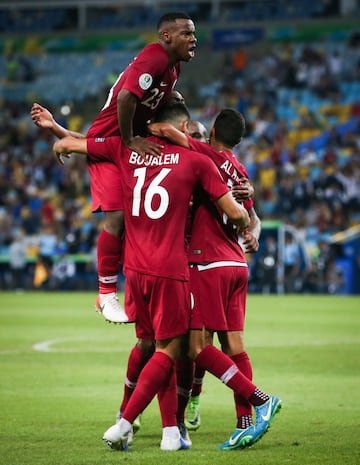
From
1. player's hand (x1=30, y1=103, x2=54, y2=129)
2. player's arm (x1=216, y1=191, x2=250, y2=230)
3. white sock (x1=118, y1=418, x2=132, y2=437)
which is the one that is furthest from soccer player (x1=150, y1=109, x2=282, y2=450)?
player's hand (x1=30, y1=103, x2=54, y2=129)

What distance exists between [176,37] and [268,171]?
24.3 meters

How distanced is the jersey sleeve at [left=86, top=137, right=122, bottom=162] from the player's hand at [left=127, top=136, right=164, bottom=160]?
0.77 ft

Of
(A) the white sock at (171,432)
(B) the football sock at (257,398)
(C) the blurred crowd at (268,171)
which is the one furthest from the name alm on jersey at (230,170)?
(C) the blurred crowd at (268,171)

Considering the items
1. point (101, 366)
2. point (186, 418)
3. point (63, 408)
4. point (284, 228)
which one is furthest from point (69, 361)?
point (284, 228)

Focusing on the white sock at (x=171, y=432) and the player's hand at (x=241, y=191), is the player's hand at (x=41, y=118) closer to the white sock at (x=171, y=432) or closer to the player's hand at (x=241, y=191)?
the player's hand at (x=241, y=191)

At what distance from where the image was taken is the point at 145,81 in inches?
281

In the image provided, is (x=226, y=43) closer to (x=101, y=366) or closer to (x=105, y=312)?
(x=101, y=366)

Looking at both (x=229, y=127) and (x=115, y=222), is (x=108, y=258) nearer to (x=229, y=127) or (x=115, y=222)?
(x=115, y=222)

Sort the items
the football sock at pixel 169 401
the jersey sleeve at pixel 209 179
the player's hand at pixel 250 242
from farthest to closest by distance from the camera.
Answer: the player's hand at pixel 250 242 → the football sock at pixel 169 401 → the jersey sleeve at pixel 209 179

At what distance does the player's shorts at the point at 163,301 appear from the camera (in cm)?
693

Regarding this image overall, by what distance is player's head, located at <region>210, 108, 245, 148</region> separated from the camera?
25.2 ft

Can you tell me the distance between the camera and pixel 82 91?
134ft

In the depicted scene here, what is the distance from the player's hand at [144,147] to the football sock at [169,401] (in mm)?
1466

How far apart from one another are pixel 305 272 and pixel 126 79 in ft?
71.5
